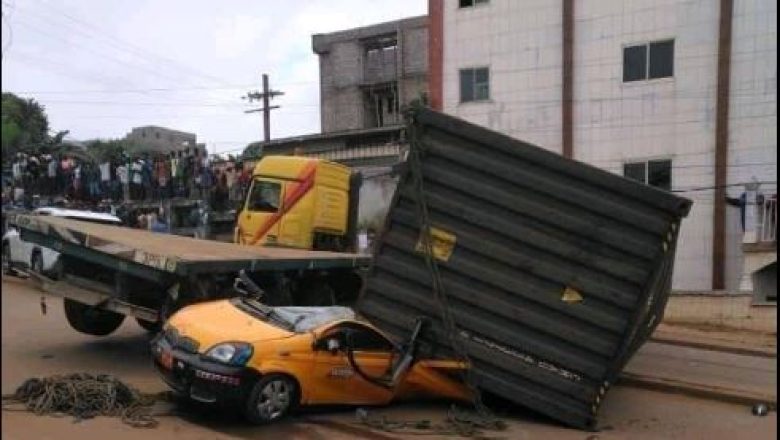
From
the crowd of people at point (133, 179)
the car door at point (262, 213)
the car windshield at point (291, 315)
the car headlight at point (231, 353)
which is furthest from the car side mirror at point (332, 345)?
the crowd of people at point (133, 179)

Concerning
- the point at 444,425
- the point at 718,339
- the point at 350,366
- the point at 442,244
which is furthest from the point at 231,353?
the point at 718,339

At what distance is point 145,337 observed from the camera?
41.9 feet

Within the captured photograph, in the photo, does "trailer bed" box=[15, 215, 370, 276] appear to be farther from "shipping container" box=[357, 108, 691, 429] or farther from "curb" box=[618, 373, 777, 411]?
"curb" box=[618, 373, 777, 411]

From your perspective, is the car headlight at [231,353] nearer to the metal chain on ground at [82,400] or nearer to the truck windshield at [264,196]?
the metal chain on ground at [82,400]

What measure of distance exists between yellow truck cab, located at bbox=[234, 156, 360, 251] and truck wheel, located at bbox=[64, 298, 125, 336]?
3396mm

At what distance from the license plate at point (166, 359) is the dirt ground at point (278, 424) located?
471 mm

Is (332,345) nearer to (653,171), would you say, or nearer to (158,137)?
(653,171)

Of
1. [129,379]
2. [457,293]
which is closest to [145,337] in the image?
[129,379]

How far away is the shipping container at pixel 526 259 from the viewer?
878 cm

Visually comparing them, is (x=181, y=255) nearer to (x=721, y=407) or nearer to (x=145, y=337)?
(x=145, y=337)

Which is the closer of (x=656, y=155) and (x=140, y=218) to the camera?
(x=656, y=155)

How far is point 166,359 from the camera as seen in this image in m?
8.05

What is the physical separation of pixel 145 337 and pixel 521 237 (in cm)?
637

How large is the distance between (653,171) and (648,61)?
258cm
